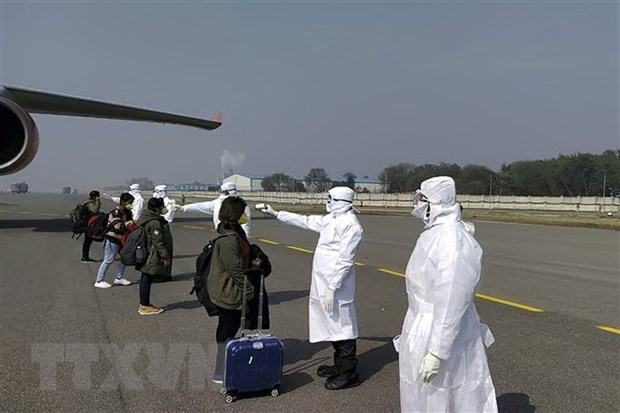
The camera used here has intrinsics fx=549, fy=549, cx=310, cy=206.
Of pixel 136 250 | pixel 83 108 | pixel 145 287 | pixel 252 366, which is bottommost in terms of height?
pixel 252 366

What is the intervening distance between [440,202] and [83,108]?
19428 millimetres

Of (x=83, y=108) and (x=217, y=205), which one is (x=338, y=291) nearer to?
(x=217, y=205)

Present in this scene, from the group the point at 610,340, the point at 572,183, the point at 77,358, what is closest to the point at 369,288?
the point at 610,340

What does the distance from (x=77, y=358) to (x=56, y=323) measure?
148 cm

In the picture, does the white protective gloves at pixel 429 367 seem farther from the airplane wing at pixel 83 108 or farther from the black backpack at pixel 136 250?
the airplane wing at pixel 83 108

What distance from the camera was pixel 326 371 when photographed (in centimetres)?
512

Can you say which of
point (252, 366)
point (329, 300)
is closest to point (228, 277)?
point (252, 366)

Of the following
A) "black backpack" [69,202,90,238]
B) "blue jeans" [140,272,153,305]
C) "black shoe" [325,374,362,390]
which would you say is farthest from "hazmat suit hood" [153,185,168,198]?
"black shoe" [325,374,362,390]

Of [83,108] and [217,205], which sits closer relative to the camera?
[217,205]

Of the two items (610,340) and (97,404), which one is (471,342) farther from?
(610,340)

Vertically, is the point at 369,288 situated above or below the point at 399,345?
below

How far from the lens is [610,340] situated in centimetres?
648

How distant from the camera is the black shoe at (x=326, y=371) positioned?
4965mm

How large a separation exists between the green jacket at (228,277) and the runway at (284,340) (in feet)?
2.62
